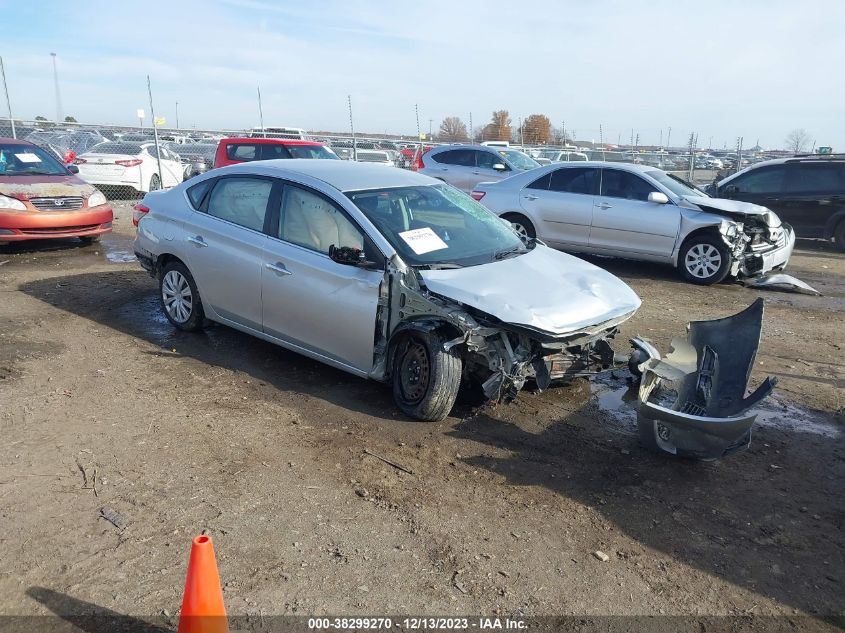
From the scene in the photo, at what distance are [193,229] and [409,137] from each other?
32587mm

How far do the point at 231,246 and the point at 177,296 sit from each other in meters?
1.12

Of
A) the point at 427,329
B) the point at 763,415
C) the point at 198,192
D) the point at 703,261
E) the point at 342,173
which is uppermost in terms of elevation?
the point at 342,173

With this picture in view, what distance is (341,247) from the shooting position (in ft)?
17.0

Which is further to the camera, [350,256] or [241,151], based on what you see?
[241,151]

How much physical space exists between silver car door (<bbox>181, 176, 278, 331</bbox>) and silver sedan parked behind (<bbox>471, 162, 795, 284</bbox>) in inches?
224

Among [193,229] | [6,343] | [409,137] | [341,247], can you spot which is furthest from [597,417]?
[409,137]

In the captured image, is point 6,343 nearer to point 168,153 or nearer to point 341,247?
point 341,247

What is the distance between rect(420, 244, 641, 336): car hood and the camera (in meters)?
4.64

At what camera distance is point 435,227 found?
219 inches

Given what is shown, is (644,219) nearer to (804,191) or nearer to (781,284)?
(781,284)

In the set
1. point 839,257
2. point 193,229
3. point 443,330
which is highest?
point 193,229

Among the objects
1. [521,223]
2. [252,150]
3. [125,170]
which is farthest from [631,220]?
[125,170]

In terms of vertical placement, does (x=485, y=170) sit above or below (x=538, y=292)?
above

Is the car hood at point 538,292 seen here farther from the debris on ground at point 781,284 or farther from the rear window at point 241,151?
the rear window at point 241,151
